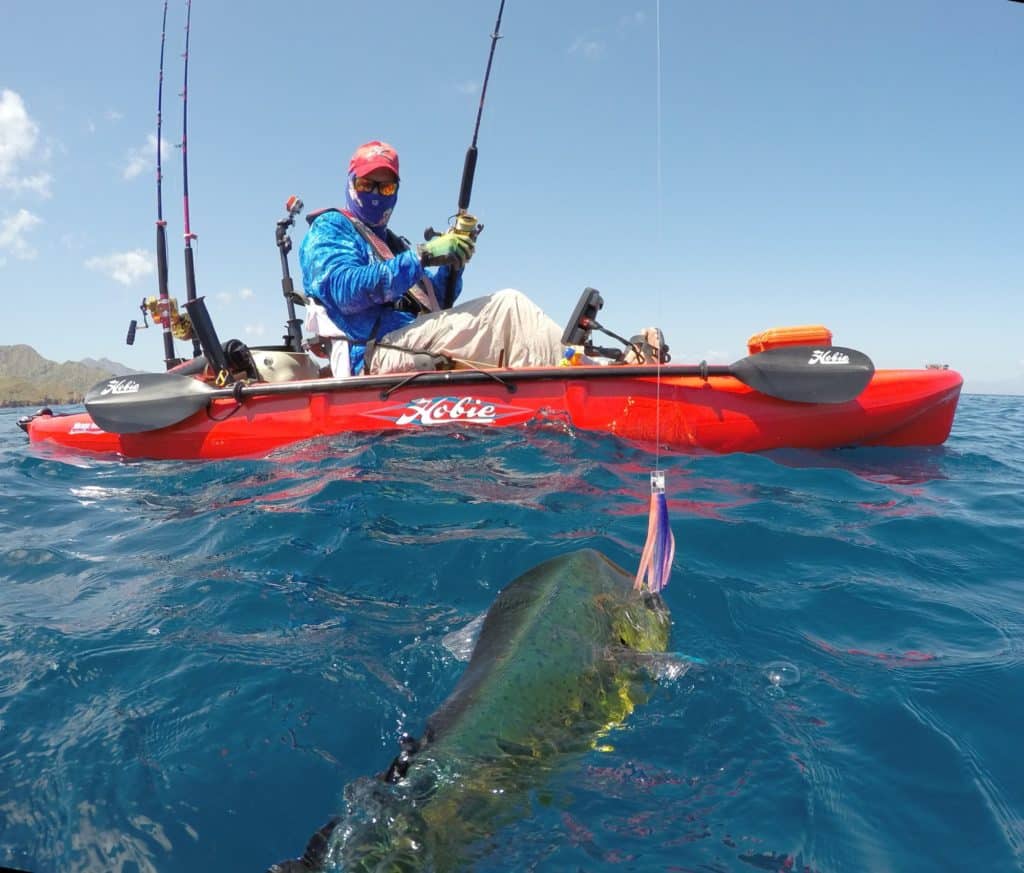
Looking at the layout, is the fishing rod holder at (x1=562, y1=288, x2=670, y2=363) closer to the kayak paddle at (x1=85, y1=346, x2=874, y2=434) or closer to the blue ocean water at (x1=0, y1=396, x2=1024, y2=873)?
the kayak paddle at (x1=85, y1=346, x2=874, y2=434)

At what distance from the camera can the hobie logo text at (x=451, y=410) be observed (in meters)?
5.23

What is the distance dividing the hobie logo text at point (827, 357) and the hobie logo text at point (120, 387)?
18.8 feet

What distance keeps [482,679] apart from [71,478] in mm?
5595

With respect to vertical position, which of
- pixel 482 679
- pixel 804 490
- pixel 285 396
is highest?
pixel 285 396

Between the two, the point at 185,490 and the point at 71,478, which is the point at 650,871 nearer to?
the point at 185,490

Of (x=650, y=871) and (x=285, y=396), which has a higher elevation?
(x=285, y=396)

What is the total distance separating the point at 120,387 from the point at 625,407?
14.9 feet

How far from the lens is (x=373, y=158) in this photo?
18.7ft

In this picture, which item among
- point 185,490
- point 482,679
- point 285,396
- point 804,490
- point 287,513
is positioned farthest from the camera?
point 285,396

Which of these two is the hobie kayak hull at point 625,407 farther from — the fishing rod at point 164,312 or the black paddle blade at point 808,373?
the fishing rod at point 164,312

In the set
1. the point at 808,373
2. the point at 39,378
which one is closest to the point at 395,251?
the point at 808,373

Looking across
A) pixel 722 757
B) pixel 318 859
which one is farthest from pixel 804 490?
pixel 318 859

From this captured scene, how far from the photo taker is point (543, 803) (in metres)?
1.47

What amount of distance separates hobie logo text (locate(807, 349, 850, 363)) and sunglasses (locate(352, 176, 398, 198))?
384 centimetres
